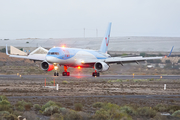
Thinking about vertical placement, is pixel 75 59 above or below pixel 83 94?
above

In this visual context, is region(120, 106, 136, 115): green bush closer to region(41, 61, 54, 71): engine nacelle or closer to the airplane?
the airplane

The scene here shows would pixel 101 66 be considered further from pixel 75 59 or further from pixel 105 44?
pixel 105 44

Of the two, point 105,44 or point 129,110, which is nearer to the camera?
point 129,110

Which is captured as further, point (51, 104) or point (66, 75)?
point (66, 75)

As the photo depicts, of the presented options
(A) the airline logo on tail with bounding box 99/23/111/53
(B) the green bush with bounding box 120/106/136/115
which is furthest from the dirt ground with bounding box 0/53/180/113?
(A) the airline logo on tail with bounding box 99/23/111/53

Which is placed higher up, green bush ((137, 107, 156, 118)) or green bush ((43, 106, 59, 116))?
green bush ((43, 106, 59, 116))

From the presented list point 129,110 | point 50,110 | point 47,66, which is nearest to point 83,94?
point 129,110

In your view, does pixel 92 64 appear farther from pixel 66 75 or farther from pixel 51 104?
pixel 51 104

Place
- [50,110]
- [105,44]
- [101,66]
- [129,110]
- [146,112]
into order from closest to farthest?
[50,110] < [146,112] < [129,110] < [101,66] < [105,44]

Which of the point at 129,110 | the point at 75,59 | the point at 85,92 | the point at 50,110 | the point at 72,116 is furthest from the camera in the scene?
the point at 75,59

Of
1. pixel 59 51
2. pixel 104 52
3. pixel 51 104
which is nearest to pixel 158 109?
pixel 51 104

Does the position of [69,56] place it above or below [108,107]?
above

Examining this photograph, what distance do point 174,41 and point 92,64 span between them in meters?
90.4

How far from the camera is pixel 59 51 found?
142 ft
